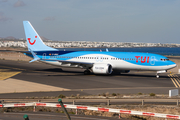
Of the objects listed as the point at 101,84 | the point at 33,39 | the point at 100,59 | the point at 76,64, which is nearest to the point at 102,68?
the point at 100,59

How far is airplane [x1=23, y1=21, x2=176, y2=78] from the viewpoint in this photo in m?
42.2

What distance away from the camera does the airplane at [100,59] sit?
139 ft

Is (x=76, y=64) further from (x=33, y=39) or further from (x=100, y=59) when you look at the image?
(x=33, y=39)

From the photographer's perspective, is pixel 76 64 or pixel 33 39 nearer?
pixel 76 64

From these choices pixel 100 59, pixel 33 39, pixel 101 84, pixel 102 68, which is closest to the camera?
pixel 101 84

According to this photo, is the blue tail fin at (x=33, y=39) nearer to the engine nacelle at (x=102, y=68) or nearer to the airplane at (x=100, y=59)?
the airplane at (x=100, y=59)

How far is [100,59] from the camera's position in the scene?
152 feet

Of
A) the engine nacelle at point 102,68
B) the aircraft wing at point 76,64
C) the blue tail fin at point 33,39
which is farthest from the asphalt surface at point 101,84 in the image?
the blue tail fin at point 33,39

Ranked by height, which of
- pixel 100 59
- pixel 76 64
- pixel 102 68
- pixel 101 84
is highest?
pixel 100 59

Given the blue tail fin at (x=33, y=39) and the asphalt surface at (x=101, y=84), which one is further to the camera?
the blue tail fin at (x=33, y=39)

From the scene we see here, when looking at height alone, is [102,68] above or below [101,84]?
above

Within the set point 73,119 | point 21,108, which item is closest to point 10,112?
point 21,108

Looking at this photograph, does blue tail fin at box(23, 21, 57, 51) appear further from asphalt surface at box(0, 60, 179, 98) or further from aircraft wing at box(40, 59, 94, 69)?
asphalt surface at box(0, 60, 179, 98)

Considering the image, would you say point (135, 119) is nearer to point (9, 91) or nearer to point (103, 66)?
point (9, 91)
